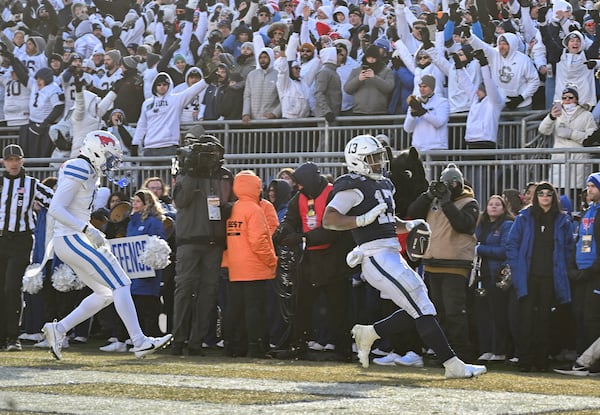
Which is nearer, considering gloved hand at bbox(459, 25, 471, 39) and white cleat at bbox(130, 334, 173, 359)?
white cleat at bbox(130, 334, 173, 359)

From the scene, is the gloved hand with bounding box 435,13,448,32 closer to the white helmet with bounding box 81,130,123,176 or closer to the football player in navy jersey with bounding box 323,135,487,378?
the white helmet with bounding box 81,130,123,176

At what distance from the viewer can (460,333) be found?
1262 centimetres

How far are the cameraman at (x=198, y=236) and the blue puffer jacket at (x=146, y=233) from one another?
1.24 metres

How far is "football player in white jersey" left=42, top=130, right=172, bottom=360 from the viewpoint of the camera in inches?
483

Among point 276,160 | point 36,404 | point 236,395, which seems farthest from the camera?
point 276,160

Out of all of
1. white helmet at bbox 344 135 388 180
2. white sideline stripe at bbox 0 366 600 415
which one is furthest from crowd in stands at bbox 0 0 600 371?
white sideline stripe at bbox 0 366 600 415

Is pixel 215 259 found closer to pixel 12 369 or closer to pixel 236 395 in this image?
pixel 12 369

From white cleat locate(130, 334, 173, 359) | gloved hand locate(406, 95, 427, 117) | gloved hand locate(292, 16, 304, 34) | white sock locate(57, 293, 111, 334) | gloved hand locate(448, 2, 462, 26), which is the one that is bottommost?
white cleat locate(130, 334, 173, 359)

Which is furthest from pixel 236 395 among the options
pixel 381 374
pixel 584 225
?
pixel 584 225

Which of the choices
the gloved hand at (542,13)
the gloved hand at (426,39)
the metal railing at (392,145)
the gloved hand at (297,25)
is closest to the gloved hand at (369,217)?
the metal railing at (392,145)

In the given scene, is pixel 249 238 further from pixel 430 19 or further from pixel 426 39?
pixel 430 19

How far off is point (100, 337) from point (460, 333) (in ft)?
18.5

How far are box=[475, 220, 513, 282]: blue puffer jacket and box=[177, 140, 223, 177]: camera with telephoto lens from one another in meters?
2.89

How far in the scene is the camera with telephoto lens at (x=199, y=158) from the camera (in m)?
13.7
